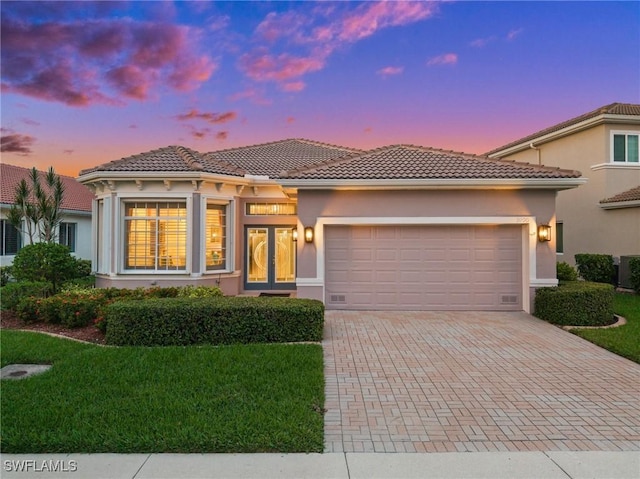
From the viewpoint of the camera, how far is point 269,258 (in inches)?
514

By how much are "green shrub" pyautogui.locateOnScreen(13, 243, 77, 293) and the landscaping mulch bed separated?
1.81 metres

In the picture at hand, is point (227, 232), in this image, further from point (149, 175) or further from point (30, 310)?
point (30, 310)

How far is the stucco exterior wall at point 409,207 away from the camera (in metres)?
10.1

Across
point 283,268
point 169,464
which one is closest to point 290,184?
point 283,268

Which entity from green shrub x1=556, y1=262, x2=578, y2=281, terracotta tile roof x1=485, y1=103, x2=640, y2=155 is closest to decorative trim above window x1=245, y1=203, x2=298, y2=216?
green shrub x1=556, y1=262, x2=578, y2=281

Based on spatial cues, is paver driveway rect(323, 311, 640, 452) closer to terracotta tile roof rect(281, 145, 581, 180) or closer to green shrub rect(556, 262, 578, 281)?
green shrub rect(556, 262, 578, 281)

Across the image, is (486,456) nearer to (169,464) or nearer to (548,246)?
(169,464)

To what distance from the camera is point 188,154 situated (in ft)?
40.0

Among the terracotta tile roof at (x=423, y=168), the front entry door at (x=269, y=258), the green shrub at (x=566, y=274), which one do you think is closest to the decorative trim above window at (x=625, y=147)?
the green shrub at (x=566, y=274)

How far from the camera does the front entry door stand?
13.0 m

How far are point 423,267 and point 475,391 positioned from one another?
5516mm

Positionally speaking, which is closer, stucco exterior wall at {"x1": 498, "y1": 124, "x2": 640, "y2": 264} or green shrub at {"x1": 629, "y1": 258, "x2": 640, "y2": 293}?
green shrub at {"x1": 629, "y1": 258, "x2": 640, "y2": 293}

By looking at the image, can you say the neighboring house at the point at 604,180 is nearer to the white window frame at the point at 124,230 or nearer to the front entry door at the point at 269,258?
the front entry door at the point at 269,258

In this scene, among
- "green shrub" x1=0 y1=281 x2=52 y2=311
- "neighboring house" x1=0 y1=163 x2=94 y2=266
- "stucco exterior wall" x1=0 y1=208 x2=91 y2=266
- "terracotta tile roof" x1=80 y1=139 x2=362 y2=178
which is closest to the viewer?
"green shrub" x1=0 y1=281 x2=52 y2=311
